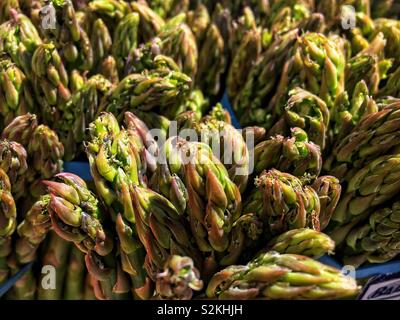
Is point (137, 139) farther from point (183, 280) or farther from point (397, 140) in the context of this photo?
point (397, 140)

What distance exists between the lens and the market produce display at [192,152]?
1434 millimetres

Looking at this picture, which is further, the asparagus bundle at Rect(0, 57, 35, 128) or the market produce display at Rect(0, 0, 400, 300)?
the asparagus bundle at Rect(0, 57, 35, 128)

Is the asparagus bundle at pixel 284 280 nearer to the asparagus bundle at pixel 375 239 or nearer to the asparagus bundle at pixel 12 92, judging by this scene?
the asparagus bundle at pixel 375 239

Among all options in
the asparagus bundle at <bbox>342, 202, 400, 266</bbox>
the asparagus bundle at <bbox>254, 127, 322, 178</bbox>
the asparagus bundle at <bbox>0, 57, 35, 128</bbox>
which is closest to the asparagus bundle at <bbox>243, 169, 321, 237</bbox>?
the asparagus bundle at <bbox>254, 127, 322, 178</bbox>

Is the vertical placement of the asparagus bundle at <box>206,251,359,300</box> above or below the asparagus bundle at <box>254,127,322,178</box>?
below

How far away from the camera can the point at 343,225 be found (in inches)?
67.3

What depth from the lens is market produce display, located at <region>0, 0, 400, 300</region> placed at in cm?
143

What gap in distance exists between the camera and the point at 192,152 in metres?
1.43

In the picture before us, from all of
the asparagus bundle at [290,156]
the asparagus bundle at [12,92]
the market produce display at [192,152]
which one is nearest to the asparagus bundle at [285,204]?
the market produce display at [192,152]

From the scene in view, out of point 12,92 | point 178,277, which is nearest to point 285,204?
point 178,277

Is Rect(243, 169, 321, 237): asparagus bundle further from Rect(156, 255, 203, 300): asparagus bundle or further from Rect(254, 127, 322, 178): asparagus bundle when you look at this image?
Rect(156, 255, 203, 300): asparagus bundle

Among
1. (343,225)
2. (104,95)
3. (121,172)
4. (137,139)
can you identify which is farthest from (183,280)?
(104,95)

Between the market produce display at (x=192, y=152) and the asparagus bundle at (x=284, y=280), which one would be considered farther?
the market produce display at (x=192, y=152)

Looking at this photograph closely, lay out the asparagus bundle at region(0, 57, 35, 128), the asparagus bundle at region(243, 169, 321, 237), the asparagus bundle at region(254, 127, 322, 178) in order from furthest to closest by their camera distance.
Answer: the asparagus bundle at region(0, 57, 35, 128) < the asparagus bundle at region(254, 127, 322, 178) < the asparagus bundle at region(243, 169, 321, 237)
